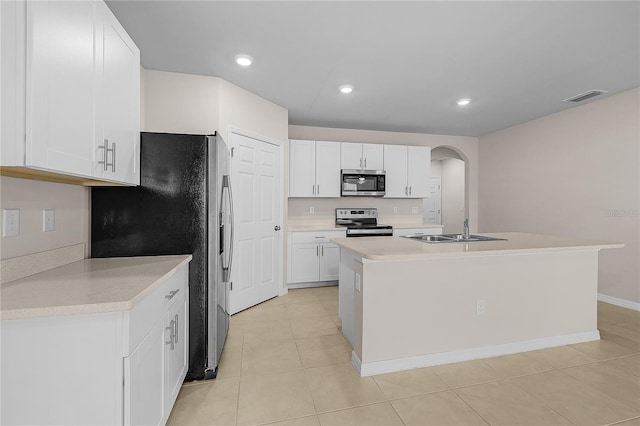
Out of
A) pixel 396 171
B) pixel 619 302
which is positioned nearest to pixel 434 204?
pixel 396 171

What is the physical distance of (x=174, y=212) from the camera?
6.56 ft

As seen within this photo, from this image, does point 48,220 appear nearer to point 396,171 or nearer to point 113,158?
point 113,158

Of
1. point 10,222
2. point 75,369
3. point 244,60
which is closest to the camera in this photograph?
point 75,369

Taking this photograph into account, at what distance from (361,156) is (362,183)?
44 centimetres

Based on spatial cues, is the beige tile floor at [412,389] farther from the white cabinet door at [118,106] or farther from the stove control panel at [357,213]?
the stove control panel at [357,213]

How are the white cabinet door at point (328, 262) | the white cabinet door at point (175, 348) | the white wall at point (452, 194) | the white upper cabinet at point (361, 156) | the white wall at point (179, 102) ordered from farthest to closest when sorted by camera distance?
the white wall at point (452, 194) → the white upper cabinet at point (361, 156) → the white cabinet door at point (328, 262) → the white wall at point (179, 102) → the white cabinet door at point (175, 348)

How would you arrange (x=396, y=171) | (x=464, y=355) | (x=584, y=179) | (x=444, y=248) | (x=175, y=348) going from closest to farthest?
(x=175, y=348) < (x=444, y=248) < (x=464, y=355) < (x=584, y=179) < (x=396, y=171)

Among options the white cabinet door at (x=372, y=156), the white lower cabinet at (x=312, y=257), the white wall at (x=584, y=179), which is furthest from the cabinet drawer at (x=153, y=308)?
the white wall at (x=584, y=179)

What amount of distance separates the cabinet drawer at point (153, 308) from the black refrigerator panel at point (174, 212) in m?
0.17

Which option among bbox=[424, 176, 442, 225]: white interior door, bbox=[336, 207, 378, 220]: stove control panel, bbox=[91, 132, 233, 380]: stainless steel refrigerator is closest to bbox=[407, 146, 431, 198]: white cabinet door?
bbox=[336, 207, 378, 220]: stove control panel

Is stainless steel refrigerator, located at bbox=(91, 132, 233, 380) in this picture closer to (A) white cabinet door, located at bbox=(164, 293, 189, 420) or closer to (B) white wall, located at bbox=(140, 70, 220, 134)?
(A) white cabinet door, located at bbox=(164, 293, 189, 420)

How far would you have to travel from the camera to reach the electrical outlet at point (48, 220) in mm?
1574

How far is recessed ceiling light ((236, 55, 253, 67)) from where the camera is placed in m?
2.67

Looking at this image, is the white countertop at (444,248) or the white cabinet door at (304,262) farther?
the white cabinet door at (304,262)
